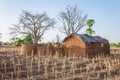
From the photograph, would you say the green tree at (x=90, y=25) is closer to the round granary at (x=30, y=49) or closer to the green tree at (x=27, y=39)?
the green tree at (x=27, y=39)

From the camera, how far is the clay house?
22.9m

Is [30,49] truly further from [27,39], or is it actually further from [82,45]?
[27,39]

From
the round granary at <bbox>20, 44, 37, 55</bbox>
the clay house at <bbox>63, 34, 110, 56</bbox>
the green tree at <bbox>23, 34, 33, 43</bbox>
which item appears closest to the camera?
the clay house at <bbox>63, 34, 110, 56</bbox>

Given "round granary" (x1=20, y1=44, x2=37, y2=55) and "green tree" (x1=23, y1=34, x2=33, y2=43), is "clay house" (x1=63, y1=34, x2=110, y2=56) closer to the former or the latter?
"round granary" (x1=20, y1=44, x2=37, y2=55)

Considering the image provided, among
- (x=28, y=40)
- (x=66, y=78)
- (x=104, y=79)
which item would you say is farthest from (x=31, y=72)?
(x=28, y=40)

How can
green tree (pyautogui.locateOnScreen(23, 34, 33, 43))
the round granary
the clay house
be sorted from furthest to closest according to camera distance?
green tree (pyautogui.locateOnScreen(23, 34, 33, 43))
the round granary
the clay house

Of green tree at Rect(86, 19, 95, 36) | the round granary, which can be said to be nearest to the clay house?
the round granary

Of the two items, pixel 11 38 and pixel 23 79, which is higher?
pixel 11 38

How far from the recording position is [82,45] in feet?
75.3

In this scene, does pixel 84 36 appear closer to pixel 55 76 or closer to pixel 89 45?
pixel 89 45

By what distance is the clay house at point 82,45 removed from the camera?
22.9 meters

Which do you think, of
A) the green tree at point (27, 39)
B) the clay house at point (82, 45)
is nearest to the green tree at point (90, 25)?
the green tree at point (27, 39)

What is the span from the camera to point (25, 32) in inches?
1527

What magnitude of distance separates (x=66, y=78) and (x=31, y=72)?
2.39 m
